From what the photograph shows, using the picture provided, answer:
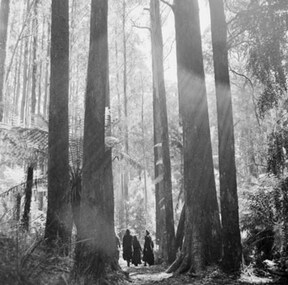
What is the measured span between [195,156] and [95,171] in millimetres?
3090

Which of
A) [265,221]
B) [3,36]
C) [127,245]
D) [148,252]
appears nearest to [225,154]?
[265,221]

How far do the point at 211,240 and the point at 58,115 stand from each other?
170 inches

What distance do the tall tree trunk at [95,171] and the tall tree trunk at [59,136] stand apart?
107cm

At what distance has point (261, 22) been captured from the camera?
891 cm

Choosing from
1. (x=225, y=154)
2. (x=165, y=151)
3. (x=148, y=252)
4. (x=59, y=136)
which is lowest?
(x=148, y=252)

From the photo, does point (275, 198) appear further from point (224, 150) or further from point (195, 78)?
point (195, 78)

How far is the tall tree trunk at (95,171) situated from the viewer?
6164 mm

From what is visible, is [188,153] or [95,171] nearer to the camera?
[95,171]

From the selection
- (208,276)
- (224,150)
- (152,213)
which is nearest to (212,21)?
(224,150)

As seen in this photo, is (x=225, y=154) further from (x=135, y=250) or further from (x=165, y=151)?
(x=135, y=250)

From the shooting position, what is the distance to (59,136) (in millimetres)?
8078

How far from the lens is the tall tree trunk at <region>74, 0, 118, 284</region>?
616cm

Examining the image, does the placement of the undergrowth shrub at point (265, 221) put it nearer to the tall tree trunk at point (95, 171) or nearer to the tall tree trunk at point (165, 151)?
the tall tree trunk at point (165, 151)

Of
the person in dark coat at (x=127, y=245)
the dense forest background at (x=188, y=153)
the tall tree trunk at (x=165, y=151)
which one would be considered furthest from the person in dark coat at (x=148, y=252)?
the dense forest background at (x=188, y=153)
